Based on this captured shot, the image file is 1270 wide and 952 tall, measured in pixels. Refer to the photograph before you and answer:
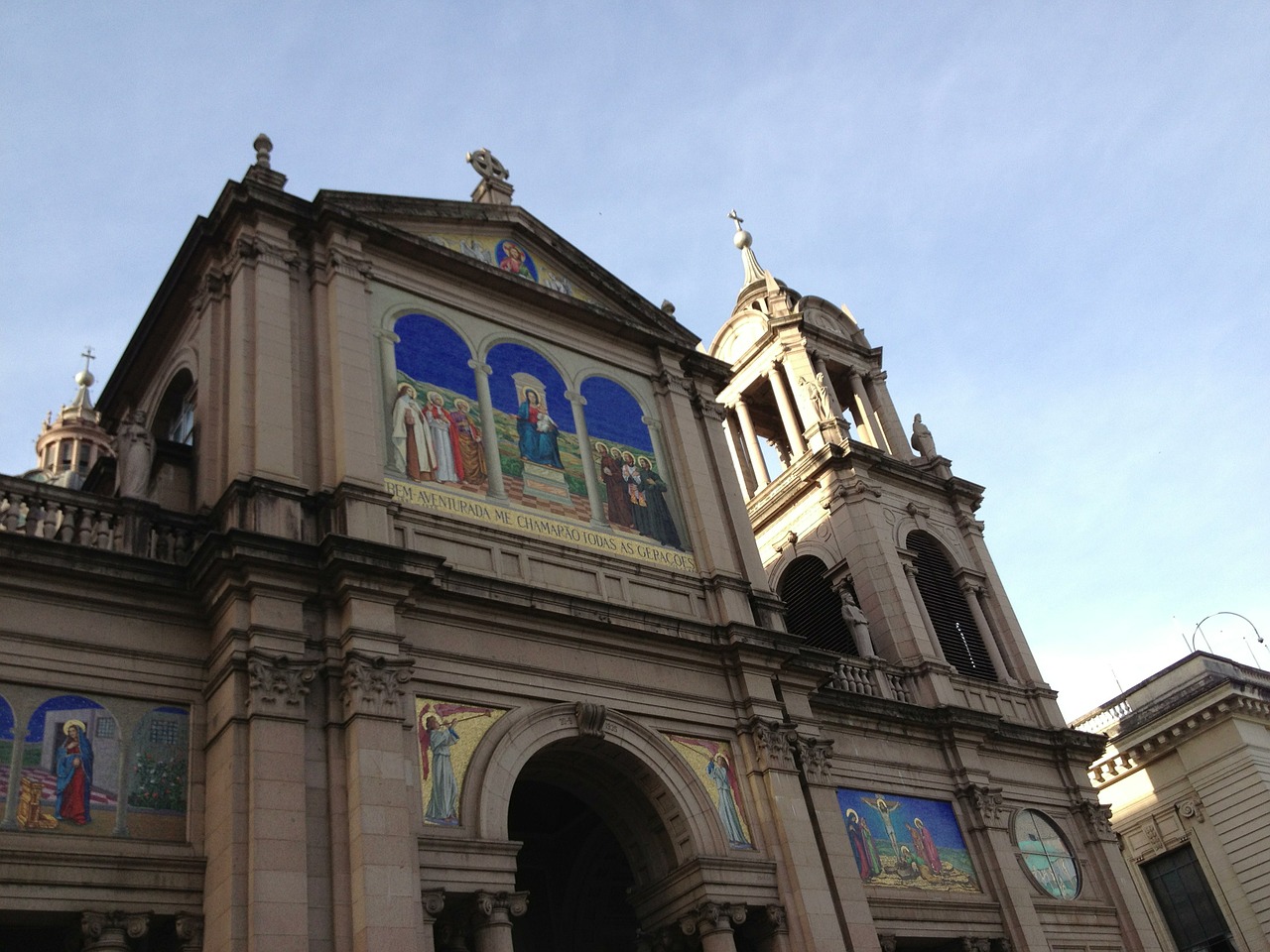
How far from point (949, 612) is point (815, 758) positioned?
9.26m

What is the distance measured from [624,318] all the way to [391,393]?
19.8 feet

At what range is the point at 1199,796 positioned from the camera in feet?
108

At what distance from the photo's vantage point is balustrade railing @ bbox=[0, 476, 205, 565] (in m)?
15.5

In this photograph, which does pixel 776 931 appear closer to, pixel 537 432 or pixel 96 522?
pixel 537 432

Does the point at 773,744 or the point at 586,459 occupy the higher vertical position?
the point at 586,459

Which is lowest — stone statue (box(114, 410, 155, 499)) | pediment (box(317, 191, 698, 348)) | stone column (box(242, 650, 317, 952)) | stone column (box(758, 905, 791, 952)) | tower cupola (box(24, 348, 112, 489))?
stone column (box(758, 905, 791, 952))

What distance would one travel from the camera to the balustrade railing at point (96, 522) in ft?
50.9

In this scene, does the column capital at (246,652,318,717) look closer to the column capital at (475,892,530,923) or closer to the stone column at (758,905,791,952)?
the column capital at (475,892,530,923)

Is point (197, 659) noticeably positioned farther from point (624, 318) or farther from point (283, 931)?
point (624, 318)

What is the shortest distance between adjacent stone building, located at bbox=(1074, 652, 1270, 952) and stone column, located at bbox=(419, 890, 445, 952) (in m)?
24.4

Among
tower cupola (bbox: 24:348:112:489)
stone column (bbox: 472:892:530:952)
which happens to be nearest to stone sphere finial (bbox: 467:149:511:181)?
stone column (bbox: 472:892:530:952)

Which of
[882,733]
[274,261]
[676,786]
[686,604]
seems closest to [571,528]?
[686,604]

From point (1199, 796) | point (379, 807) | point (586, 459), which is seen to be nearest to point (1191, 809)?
point (1199, 796)

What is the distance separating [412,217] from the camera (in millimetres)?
21578
